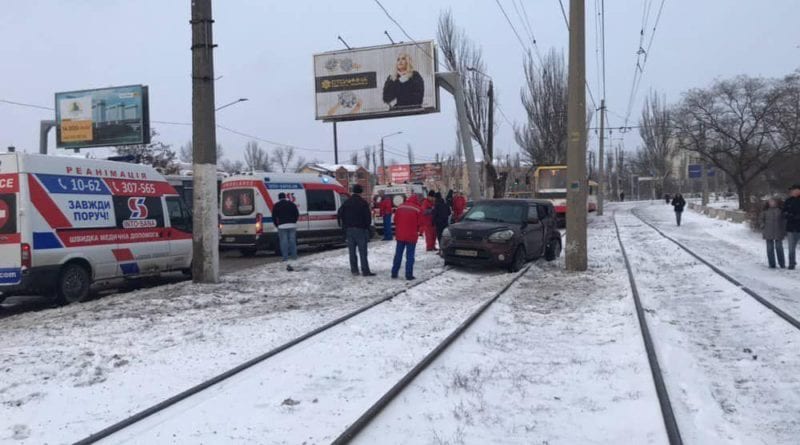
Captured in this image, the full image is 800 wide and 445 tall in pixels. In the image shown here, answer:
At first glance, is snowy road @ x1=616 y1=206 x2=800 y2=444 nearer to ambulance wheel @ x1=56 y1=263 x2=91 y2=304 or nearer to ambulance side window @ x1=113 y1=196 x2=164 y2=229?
ambulance wheel @ x1=56 y1=263 x2=91 y2=304

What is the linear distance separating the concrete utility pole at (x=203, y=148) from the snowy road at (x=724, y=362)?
722cm

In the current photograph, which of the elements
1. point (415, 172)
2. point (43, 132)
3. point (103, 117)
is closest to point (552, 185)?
point (103, 117)

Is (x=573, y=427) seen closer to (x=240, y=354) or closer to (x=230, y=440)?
(x=230, y=440)

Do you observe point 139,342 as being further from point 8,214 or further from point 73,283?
point 73,283

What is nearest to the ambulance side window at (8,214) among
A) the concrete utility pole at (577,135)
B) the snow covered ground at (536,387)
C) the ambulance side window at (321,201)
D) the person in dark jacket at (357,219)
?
the person in dark jacket at (357,219)

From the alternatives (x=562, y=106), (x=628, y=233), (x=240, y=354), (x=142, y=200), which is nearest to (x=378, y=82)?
(x=628, y=233)

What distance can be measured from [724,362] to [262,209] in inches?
532

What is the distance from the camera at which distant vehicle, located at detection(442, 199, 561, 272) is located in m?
12.9

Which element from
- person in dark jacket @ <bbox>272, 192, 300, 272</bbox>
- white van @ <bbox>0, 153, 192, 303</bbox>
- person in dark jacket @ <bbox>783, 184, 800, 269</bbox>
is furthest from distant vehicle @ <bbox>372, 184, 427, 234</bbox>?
person in dark jacket @ <bbox>783, 184, 800, 269</bbox>

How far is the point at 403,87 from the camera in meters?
31.7

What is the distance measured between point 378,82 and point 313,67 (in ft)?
12.8

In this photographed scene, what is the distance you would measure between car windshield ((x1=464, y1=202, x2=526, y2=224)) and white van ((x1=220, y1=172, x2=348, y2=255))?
6035 millimetres

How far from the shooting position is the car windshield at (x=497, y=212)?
554 inches

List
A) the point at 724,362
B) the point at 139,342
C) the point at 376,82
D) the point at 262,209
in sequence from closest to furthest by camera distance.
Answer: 1. the point at 724,362
2. the point at 139,342
3. the point at 262,209
4. the point at 376,82
